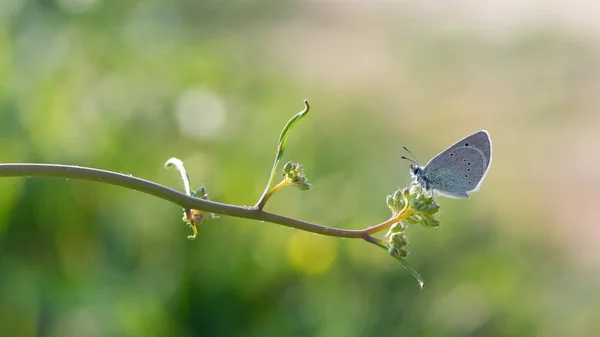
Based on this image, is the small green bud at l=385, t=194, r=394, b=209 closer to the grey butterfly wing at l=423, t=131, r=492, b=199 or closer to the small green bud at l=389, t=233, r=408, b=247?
the small green bud at l=389, t=233, r=408, b=247

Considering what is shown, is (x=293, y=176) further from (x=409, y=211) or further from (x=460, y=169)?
(x=460, y=169)

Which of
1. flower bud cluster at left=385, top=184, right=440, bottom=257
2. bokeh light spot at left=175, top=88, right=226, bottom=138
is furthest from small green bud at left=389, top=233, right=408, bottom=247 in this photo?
bokeh light spot at left=175, top=88, right=226, bottom=138

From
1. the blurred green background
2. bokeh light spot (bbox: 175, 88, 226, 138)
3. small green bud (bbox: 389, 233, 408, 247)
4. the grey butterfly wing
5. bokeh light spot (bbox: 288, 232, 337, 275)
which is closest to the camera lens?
small green bud (bbox: 389, 233, 408, 247)

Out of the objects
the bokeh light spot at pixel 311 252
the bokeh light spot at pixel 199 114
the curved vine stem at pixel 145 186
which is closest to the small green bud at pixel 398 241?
the curved vine stem at pixel 145 186

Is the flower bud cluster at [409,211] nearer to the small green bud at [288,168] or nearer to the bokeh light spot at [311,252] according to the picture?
the small green bud at [288,168]

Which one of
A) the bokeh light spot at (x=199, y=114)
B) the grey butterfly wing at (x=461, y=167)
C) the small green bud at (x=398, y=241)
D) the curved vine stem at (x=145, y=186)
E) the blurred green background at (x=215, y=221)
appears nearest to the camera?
the curved vine stem at (x=145, y=186)

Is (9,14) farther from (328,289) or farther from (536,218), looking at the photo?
(536,218)
